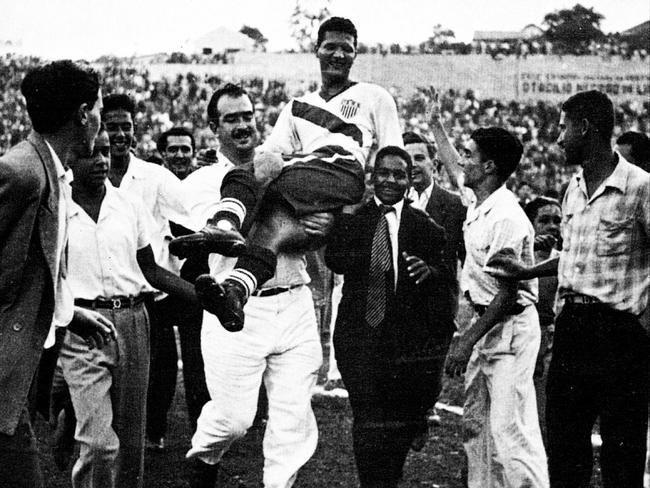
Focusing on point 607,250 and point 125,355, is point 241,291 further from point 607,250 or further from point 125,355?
point 607,250

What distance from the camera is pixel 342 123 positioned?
5.40m

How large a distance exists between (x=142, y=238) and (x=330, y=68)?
5.21 feet

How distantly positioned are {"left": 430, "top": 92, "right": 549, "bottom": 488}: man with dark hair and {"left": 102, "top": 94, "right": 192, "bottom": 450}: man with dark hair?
1.92 meters

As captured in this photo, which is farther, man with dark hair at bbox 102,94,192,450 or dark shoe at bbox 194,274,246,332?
man with dark hair at bbox 102,94,192,450

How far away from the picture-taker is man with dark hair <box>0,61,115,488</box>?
3.05m

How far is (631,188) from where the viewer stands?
4641 mm

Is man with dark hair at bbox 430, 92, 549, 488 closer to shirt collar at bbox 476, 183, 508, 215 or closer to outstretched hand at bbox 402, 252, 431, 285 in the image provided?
shirt collar at bbox 476, 183, 508, 215

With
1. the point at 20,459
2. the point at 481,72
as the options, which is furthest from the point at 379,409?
the point at 481,72

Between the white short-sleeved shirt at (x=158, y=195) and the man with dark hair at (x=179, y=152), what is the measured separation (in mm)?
1482

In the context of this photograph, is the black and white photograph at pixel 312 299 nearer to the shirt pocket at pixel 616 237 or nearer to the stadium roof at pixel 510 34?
the shirt pocket at pixel 616 237

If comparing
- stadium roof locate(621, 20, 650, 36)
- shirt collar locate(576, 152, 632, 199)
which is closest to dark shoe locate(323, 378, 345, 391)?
shirt collar locate(576, 152, 632, 199)

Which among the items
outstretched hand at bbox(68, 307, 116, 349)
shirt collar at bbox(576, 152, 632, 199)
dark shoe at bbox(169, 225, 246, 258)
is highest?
shirt collar at bbox(576, 152, 632, 199)

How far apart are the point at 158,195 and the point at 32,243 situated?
332 centimetres

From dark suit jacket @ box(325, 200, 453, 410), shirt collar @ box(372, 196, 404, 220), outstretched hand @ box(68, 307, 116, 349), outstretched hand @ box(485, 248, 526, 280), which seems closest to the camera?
outstretched hand @ box(68, 307, 116, 349)
